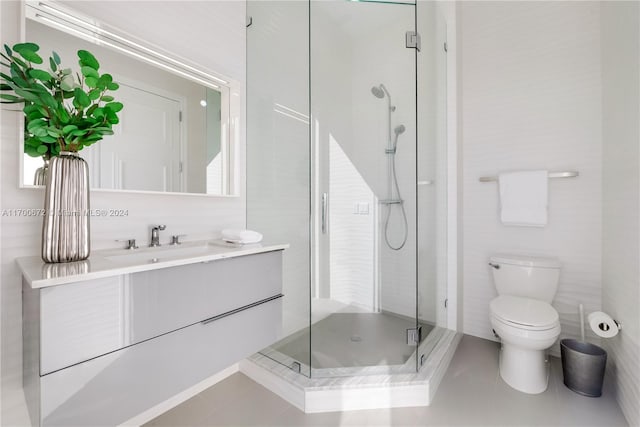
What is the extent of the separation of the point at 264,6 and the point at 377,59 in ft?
2.75

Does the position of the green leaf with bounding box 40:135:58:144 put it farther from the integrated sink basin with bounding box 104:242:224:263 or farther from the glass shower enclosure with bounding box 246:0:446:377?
the glass shower enclosure with bounding box 246:0:446:377

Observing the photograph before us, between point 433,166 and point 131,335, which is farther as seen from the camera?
point 433,166

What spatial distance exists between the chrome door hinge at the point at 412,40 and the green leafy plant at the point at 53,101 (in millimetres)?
1667

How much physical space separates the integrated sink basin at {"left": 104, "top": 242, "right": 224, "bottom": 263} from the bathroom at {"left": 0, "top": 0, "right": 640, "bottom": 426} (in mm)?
113

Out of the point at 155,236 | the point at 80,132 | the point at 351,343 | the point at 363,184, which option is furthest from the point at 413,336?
the point at 80,132

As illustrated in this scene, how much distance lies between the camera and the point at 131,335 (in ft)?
3.10

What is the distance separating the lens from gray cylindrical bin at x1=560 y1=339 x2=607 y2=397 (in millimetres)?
1607

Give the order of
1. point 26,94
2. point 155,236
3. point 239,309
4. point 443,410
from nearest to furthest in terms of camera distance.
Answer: point 26,94 < point 239,309 < point 155,236 < point 443,410

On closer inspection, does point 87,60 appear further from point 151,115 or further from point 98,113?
point 151,115

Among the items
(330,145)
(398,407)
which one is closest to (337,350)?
(398,407)

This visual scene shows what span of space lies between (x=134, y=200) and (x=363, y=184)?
1.40 m

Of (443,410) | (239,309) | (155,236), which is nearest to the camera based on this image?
(239,309)

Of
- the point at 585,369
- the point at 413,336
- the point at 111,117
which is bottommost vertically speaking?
the point at 585,369

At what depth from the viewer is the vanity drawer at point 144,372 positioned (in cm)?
82
